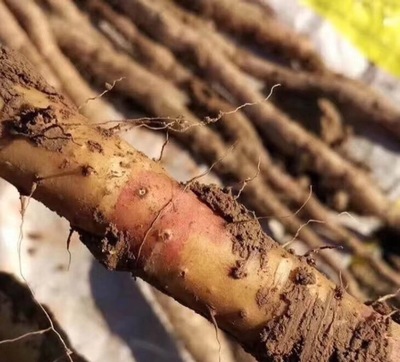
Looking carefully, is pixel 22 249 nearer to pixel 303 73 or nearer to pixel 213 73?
pixel 213 73

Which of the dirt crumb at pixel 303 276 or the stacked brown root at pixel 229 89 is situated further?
the stacked brown root at pixel 229 89

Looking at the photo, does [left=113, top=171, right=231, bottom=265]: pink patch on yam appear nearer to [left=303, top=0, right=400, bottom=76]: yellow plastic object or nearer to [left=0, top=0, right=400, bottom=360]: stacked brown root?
[left=0, top=0, right=400, bottom=360]: stacked brown root

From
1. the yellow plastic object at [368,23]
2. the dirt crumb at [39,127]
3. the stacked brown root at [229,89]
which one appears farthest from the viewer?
the yellow plastic object at [368,23]

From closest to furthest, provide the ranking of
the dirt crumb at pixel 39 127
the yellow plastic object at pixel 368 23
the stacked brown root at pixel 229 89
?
the dirt crumb at pixel 39 127 → the stacked brown root at pixel 229 89 → the yellow plastic object at pixel 368 23

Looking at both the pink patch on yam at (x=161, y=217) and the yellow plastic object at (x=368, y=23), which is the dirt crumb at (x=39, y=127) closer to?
the pink patch on yam at (x=161, y=217)

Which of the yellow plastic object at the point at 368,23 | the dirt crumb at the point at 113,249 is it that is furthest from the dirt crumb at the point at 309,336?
the yellow plastic object at the point at 368,23

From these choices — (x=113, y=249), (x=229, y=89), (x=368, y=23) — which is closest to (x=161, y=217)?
(x=113, y=249)

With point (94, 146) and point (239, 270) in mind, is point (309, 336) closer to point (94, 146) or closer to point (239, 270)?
point (239, 270)
